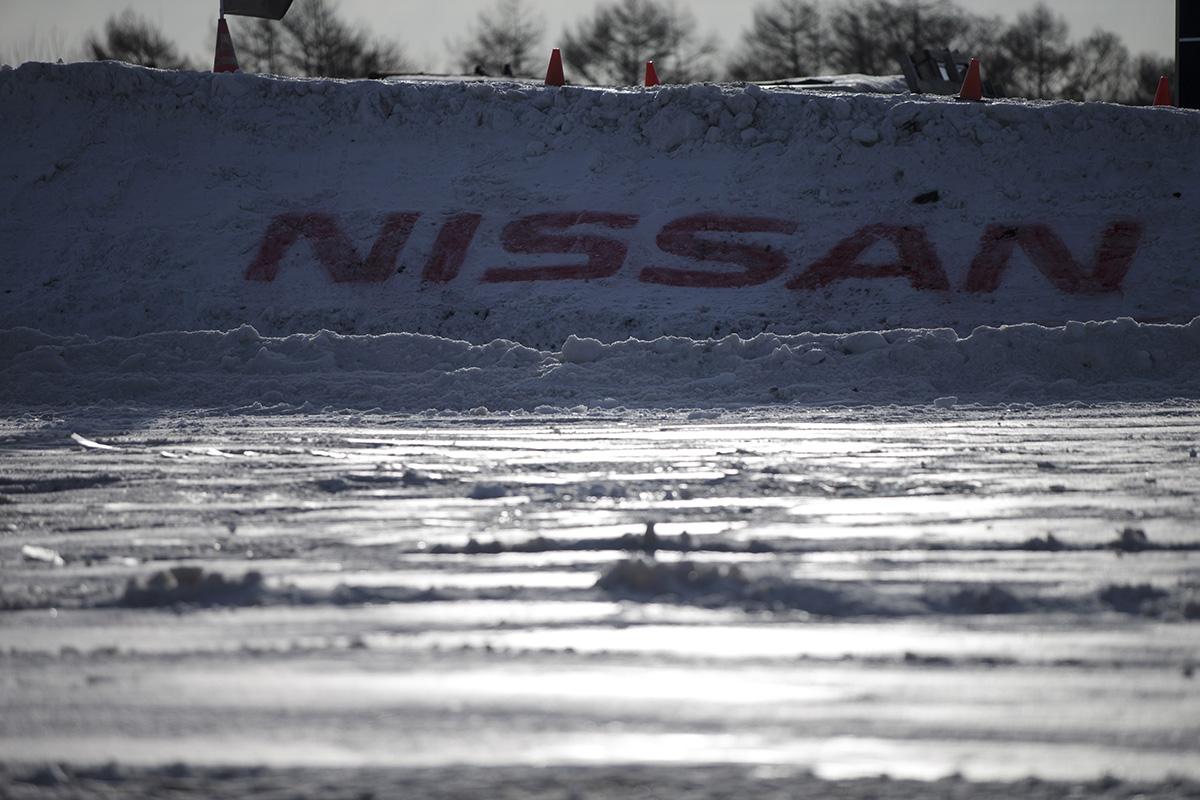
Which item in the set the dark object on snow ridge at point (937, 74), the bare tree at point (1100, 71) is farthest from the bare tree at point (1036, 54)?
the dark object on snow ridge at point (937, 74)

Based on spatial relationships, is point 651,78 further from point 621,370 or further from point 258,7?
point 621,370

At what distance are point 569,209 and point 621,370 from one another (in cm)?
445

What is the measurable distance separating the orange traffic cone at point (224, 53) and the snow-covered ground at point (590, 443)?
1.94 ft

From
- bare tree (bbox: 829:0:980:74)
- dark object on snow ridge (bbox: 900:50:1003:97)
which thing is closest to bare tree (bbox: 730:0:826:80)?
bare tree (bbox: 829:0:980:74)

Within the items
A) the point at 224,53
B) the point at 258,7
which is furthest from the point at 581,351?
the point at 258,7

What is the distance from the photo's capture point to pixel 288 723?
6.65 ft

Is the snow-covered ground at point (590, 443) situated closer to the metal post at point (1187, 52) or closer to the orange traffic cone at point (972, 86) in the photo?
the orange traffic cone at point (972, 86)

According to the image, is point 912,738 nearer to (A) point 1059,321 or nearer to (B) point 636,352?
(B) point 636,352

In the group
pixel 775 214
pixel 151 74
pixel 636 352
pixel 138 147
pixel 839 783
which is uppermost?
pixel 151 74

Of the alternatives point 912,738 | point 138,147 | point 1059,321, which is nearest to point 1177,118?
point 1059,321

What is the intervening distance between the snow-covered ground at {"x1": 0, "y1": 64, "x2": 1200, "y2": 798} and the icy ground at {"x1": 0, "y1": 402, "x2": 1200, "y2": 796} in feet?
0.04

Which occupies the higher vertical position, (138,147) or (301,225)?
(138,147)

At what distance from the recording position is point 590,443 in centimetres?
553

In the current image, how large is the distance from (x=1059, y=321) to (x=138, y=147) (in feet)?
29.1
